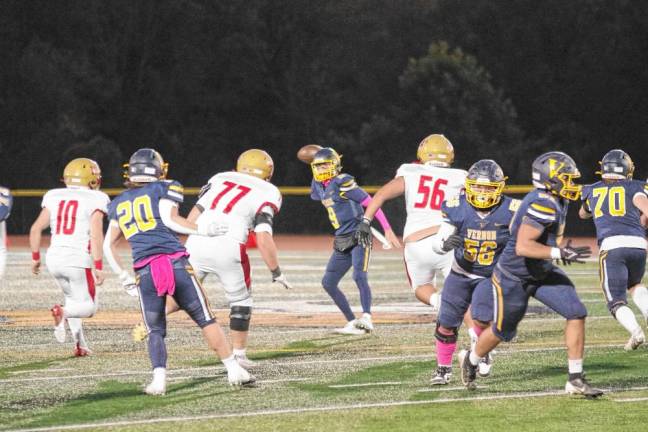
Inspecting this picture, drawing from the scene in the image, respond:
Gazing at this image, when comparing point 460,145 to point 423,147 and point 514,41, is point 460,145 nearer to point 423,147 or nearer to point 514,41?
point 514,41

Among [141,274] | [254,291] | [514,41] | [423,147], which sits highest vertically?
[514,41]

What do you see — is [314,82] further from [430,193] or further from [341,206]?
[430,193]

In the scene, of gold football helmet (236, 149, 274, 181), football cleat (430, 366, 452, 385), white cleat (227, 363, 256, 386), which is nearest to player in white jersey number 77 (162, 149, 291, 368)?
gold football helmet (236, 149, 274, 181)

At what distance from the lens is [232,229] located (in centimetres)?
929

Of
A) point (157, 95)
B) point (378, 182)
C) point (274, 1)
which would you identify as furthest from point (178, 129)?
point (378, 182)

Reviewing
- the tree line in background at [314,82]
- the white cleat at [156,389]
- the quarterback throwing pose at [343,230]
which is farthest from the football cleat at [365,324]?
the tree line in background at [314,82]

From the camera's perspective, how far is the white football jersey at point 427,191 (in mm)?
10062

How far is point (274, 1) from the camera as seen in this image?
135 ft

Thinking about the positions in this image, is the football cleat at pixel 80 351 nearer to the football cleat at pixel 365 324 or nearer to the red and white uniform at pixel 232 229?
the red and white uniform at pixel 232 229

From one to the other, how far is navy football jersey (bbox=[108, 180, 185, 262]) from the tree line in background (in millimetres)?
24524

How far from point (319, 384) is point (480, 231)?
5.20 ft

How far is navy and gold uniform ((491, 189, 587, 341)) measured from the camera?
7664mm

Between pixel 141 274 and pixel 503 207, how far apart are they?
8.39 feet

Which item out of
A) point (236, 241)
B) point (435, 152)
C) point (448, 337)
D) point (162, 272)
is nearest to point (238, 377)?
point (162, 272)
